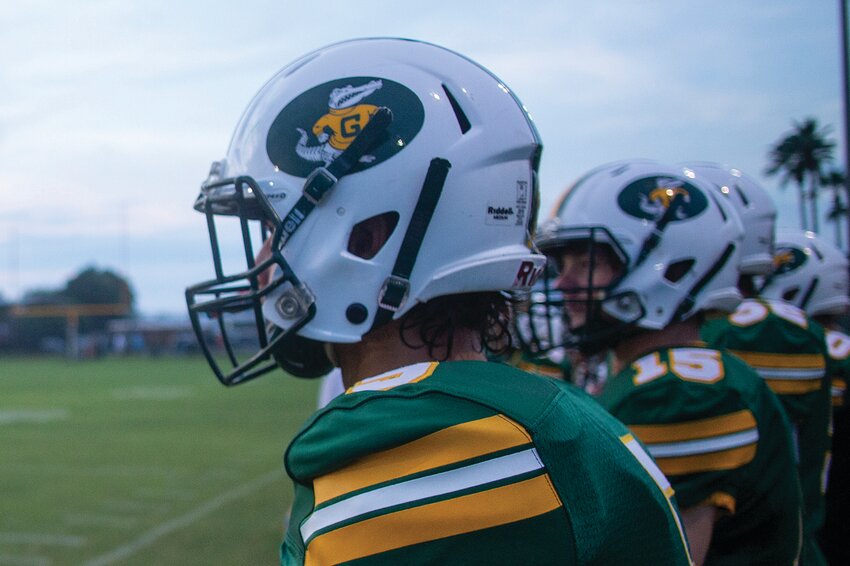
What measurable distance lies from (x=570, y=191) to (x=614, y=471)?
5.60 ft

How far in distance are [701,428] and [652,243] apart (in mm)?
747

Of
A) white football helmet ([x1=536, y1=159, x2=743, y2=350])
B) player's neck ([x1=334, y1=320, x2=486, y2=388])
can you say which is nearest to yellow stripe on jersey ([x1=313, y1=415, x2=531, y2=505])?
player's neck ([x1=334, y1=320, x2=486, y2=388])

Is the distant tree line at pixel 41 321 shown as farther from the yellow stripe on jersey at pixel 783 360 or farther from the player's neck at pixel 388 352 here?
the player's neck at pixel 388 352

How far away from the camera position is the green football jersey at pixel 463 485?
3.26 ft

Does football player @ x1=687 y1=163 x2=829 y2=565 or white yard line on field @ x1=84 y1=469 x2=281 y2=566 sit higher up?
football player @ x1=687 y1=163 x2=829 y2=565

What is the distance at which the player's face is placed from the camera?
2.49 m

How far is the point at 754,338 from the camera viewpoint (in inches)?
126

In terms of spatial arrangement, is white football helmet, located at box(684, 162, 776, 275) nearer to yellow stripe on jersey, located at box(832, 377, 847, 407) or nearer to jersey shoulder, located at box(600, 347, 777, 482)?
yellow stripe on jersey, located at box(832, 377, 847, 407)

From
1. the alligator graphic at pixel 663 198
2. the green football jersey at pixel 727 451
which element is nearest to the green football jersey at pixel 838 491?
the alligator graphic at pixel 663 198

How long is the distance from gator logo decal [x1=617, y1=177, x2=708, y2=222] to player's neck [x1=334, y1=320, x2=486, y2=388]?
127 centimetres

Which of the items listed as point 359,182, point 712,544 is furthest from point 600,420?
point 712,544

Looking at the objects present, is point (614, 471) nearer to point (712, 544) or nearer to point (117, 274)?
point (712, 544)

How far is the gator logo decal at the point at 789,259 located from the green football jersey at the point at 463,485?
13.5ft

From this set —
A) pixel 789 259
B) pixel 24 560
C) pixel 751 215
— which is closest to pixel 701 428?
pixel 751 215
